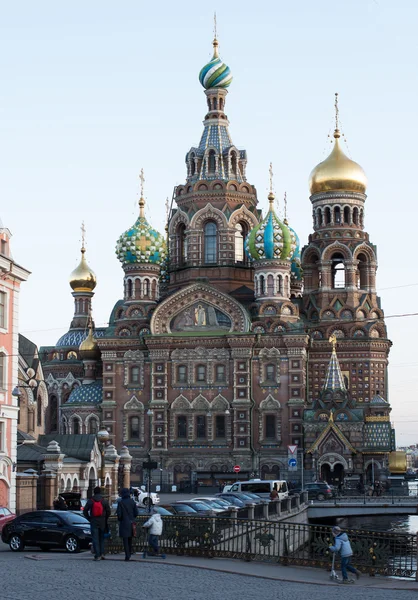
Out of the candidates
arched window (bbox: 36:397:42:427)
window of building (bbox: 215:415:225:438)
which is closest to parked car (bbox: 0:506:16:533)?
arched window (bbox: 36:397:42:427)

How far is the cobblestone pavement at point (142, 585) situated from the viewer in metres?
19.4

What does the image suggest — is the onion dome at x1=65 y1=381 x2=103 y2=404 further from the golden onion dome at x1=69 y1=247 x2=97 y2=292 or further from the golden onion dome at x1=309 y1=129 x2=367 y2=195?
the golden onion dome at x1=309 y1=129 x2=367 y2=195

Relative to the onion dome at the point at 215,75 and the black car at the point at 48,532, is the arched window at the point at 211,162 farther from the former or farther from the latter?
the black car at the point at 48,532

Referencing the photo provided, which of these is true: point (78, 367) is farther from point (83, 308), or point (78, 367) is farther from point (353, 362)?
point (353, 362)

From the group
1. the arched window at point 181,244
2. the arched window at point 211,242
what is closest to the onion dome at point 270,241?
the arched window at point 211,242

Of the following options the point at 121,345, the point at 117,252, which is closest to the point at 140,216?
the point at 117,252

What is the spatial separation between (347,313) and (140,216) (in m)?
17.4

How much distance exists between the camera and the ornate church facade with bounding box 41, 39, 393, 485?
74688 millimetres

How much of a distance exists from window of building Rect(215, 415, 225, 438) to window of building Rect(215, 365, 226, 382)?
258 cm

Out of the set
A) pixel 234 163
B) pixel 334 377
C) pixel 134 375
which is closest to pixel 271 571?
pixel 334 377

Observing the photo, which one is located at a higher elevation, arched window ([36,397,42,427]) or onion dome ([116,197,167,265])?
onion dome ([116,197,167,265])

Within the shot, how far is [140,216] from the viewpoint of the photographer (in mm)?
83062

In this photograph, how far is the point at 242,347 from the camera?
7569cm

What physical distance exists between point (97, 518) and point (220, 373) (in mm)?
52354
